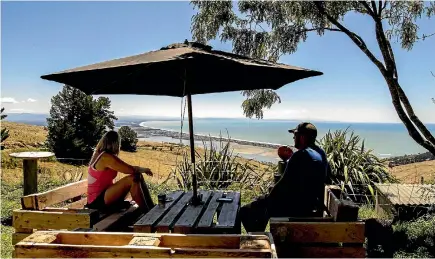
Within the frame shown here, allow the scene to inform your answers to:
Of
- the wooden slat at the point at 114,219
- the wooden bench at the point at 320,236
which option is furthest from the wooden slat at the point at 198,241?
the wooden slat at the point at 114,219

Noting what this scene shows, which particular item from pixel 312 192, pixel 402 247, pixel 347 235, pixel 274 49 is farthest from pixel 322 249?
pixel 274 49

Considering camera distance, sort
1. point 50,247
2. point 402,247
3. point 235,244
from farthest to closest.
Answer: point 402,247, point 235,244, point 50,247

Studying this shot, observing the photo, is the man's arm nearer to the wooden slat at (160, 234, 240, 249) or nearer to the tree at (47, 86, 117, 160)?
the wooden slat at (160, 234, 240, 249)

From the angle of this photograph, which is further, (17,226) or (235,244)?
(17,226)

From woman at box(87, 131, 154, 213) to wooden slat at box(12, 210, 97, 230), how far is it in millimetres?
501

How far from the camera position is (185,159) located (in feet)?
26.1

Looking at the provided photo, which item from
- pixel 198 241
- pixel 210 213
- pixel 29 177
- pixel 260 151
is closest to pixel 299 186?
pixel 210 213

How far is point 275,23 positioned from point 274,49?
0.50 m

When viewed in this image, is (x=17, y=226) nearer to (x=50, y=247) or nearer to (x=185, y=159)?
(x=50, y=247)

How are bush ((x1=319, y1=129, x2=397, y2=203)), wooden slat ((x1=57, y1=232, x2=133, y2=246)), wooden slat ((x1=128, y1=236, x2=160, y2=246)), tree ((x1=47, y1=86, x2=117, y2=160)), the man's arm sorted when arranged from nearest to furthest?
1. wooden slat ((x1=128, y1=236, x2=160, y2=246))
2. wooden slat ((x1=57, y1=232, x2=133, y2=246))
3. the man's arm
4. bush ((x1=319, y1=129, x2=397, y2=203))
5. tree ((x1=47, y1=86, x2=117, y2=160))

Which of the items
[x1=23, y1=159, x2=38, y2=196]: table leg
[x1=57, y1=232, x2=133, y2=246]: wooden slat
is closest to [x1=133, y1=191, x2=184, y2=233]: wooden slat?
[x1=57, y1=232, x2=133, y2=246]: wooden slat

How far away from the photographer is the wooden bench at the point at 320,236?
264 centimetres

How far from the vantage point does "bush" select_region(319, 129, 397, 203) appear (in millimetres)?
7297

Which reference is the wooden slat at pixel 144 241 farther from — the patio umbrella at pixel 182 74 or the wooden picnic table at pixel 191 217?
the patio umbrella at pixel 182 74
